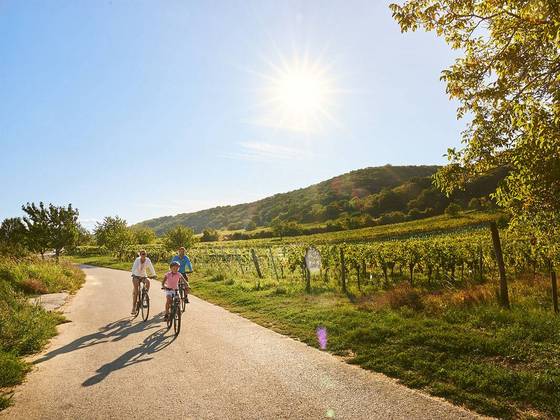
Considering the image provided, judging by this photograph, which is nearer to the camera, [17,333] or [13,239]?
[17,333]

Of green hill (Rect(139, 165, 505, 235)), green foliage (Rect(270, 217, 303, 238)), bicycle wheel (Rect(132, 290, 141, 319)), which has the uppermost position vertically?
green hill (Rect(139, 165, 505, 235))

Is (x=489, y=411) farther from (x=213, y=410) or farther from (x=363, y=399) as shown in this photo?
(x=213, y=410)

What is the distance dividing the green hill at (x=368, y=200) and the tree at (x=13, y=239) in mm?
64590

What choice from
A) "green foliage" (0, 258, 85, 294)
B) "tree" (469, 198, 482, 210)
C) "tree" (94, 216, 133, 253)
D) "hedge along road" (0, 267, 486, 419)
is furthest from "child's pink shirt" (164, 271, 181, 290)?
"tree" (469, 198, 482, 210)

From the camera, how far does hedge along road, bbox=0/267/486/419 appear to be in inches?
215

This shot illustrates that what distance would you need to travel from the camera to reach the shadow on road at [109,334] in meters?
9.14

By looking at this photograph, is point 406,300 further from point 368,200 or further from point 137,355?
point 368,200

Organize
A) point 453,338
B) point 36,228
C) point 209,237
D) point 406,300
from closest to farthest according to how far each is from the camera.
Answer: point 453,338 < point 406,300 < point 36,228 < point 209,237

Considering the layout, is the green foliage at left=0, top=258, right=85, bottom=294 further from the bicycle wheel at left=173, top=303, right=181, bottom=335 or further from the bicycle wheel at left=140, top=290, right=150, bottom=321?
the bicycle wheel at left=173, top=303, right=181, bottom=335

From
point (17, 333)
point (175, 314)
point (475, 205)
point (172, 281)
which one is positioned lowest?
point (175, 314)

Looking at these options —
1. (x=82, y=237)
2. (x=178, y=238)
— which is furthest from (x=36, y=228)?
(x=82, y=237)

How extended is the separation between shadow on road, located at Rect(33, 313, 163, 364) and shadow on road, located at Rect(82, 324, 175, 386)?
0.93 metres

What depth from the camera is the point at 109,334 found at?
10.7 m

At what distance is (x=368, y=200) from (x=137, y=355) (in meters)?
133
